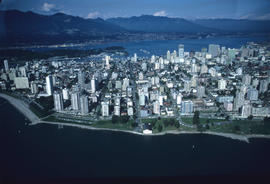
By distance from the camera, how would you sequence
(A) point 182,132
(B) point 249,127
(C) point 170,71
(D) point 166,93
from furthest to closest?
(C) point 170,71 < (D) point 166,93 < (A) point 182,132 < (B) point 249,127

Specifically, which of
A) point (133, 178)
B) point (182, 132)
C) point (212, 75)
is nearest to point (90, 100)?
point (182, 132)

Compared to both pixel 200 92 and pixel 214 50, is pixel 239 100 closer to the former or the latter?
pixel 200 92

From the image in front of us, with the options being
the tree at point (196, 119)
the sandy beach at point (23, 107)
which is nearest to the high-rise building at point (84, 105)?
the sandy beach at point (23, 107)

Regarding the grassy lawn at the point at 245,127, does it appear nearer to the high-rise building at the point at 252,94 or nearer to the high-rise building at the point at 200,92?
the high-rise building at the point at 252,94

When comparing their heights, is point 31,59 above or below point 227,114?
above

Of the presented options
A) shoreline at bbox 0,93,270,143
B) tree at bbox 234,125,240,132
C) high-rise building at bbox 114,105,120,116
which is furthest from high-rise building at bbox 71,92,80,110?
tree at bbox 234,125,240,132

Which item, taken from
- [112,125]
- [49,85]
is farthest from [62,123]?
[49,85]

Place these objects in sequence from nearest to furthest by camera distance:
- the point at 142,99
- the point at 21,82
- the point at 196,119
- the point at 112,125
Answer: the point at 196,119, the point at 112,125, the point at 142,99, the point at 21,82

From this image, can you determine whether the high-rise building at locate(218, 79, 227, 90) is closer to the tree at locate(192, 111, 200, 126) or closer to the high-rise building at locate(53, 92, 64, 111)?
the tree at locate(192, 111, 200, 126)

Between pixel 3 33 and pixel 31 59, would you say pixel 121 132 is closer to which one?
pixel 3 33
